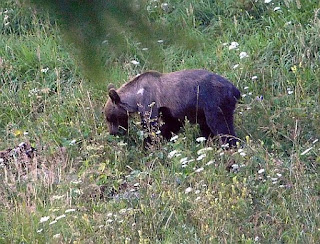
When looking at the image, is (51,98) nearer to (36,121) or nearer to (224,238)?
(36,121)

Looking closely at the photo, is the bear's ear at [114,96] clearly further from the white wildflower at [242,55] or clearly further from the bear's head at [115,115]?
the white wildflower at [242,55]

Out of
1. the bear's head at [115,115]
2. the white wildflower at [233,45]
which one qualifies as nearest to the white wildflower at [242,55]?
the white wildflower at [233,45]

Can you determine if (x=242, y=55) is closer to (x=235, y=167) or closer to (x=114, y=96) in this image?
(x=114, y=96)

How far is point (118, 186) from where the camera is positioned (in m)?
5.20

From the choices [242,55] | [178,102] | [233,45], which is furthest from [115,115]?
[233,45]

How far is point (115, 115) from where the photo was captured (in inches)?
238

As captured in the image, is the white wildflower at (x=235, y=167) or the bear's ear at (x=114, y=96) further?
the bear's ear at (x=114, y=96)

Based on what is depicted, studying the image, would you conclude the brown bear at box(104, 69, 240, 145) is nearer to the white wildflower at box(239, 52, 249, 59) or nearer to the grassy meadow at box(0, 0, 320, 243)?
the grassy meadow at box(0, 0, 320, 243)

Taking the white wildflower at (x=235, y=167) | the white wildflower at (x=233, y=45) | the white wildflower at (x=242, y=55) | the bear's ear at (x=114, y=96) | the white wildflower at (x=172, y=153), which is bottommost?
the white wildflower at (x=235, y=167)

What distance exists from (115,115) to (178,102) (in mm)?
623

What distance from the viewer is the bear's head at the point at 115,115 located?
600 centimetres

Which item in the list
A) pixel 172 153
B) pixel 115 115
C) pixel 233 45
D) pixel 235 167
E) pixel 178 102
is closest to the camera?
pixel 235 167

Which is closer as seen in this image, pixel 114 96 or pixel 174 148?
pixel 174 148

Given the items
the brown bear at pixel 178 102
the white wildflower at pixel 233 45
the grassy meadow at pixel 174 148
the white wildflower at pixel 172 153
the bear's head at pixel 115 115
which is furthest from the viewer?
the white wildflower at pixel 233 45
